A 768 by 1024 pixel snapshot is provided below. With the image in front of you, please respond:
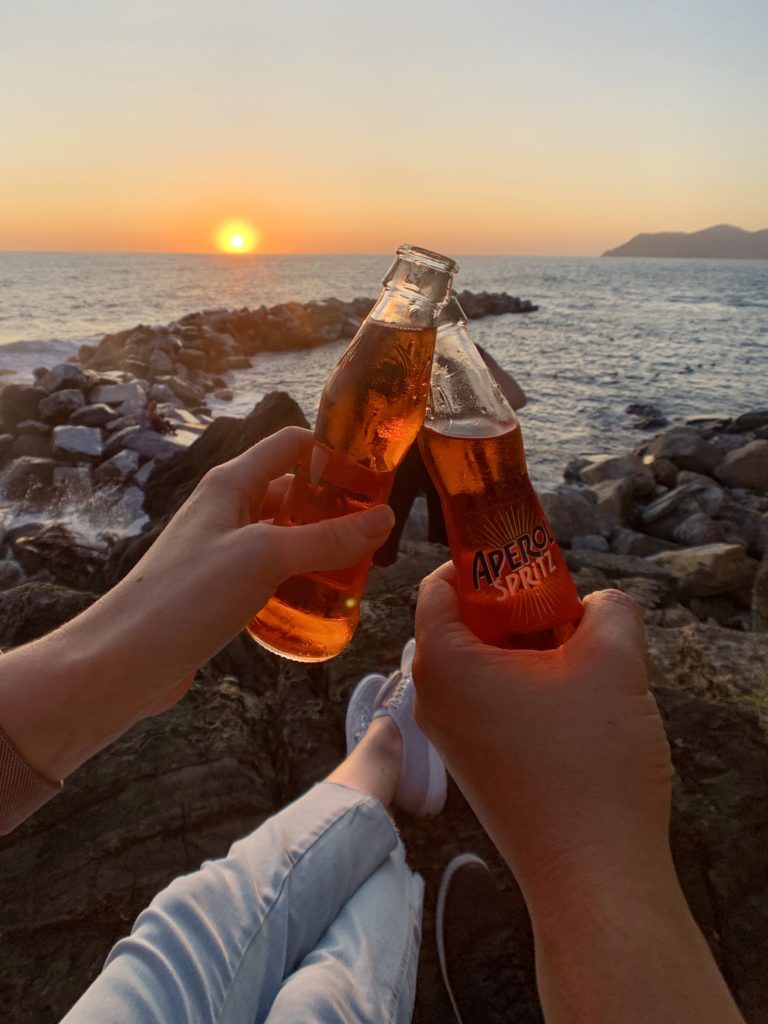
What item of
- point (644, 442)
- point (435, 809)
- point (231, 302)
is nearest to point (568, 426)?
point (644, 442)

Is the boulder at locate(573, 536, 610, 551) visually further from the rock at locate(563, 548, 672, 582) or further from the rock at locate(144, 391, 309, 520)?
the rock at locate(144, 391, 309, 520)

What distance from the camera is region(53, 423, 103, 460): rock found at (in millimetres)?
9258

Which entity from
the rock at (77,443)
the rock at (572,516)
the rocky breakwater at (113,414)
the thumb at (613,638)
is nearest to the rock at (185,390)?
the rocky breakwater at (113,414)

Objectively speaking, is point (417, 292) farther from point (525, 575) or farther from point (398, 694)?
point (398, 694)

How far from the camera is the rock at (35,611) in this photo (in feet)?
10.5

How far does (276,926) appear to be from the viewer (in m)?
1.91

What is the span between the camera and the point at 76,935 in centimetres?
218

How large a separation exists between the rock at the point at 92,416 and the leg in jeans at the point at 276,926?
9631 millimetres

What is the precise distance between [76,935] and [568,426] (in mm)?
12947

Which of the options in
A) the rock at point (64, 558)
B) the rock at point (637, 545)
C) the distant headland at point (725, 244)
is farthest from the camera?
the distant headland at point (725, 244)

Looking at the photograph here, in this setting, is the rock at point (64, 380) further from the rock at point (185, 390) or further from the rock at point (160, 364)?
the rock at point (160, 364)

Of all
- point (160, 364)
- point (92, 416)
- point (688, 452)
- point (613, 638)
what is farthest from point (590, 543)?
point (160, 364)

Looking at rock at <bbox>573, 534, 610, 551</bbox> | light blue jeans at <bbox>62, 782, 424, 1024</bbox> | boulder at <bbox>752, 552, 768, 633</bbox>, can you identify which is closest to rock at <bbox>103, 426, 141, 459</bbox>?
rock at <bbox>573, 534, 610, 551</bbox>

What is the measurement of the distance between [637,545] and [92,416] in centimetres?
847
